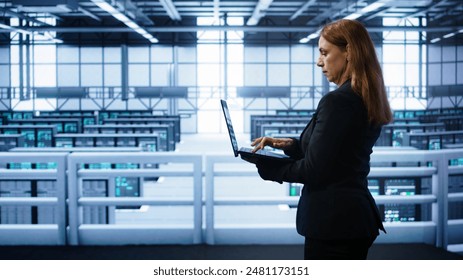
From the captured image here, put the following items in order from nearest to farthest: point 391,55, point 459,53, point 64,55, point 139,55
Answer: point 459,53 → point 64,55 → point 391,55 → point 139,55

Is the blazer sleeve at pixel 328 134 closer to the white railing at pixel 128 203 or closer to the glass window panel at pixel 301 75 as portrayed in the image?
the white railing at pixel 128 203

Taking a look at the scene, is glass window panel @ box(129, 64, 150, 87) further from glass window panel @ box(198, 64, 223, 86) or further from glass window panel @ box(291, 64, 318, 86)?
glass window panel @ box(291, 64, 318, 86)

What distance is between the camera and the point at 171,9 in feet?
51.6

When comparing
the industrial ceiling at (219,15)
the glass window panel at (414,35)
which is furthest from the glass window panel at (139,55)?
the glass window panel at (414,35)

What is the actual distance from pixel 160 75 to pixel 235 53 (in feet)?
8.78

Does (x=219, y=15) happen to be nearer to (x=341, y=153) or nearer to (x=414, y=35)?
(x=414, y=35)

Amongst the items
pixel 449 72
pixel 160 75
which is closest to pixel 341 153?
pixel 449 72

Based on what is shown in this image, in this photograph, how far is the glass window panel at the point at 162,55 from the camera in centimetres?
2011

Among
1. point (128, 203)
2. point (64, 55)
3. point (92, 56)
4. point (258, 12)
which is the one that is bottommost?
point (128, 203)

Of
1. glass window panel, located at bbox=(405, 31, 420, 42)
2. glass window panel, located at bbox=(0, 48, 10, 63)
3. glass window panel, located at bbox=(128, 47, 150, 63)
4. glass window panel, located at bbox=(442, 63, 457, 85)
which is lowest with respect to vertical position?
glass window panel, located at bbox=(442, 63, 457, 85)

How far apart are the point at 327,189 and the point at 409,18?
33.2ft

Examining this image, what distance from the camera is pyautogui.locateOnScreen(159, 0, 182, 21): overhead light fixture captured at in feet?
48.1

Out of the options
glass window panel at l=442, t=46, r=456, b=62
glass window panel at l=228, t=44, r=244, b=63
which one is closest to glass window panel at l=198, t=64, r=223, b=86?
glass window panel at l=228, t=44, r=244, b=63

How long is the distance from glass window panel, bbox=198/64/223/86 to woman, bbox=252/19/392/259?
61.2 feet
